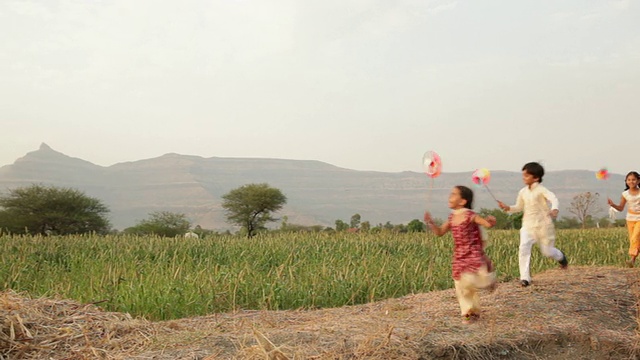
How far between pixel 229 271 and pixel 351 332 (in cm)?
586

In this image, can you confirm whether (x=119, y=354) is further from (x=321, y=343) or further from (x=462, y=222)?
(x=462, y=222)

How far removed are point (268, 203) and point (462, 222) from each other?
4149 centimetres

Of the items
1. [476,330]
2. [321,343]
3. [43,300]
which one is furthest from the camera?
[43,300]

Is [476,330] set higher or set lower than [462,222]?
lower

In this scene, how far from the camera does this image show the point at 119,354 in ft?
19.2

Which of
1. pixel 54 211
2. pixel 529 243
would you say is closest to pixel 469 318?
pixel 529 243

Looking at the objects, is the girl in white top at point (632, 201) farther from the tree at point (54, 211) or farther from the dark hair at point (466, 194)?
the tree at point (54, 211)

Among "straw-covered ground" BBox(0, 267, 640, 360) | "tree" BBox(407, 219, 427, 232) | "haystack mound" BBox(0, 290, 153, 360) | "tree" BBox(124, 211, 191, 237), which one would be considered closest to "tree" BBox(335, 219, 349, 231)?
"tree" BBox(407, 219, 427, 232)

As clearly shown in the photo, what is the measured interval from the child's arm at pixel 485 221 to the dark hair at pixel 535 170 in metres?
2.36

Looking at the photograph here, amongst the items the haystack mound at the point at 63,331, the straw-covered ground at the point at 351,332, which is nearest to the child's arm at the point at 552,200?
the straw-covered ground at the point at 351,332

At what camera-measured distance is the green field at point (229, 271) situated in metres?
9.24

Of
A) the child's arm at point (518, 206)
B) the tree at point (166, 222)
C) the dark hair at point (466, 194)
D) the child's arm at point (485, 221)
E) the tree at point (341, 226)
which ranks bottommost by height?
the tree at point (166, 222)

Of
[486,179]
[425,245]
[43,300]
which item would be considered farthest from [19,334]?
[425,245]

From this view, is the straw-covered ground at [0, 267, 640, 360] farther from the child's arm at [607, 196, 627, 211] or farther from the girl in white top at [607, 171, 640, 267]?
the girl in white top at [607, 171, 640, 267]
